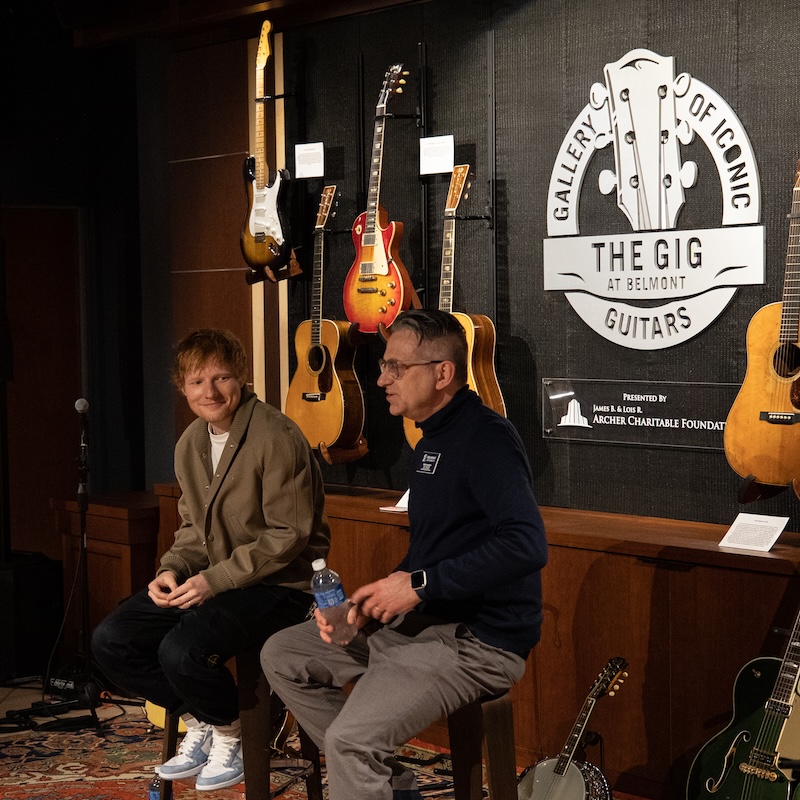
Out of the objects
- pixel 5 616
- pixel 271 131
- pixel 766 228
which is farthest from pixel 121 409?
pixel 766 228

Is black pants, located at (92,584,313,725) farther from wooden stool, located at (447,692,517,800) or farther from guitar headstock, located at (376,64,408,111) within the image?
guitar headstock, located at (376,64,408,111)

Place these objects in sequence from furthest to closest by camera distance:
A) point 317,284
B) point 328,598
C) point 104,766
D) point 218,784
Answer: point 317,284
point 104,766
point 218,784
point 328,598

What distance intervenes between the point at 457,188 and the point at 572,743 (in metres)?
2.07

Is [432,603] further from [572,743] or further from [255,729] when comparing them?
[572,743]

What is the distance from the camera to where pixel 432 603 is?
288 cm

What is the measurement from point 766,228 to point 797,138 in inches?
11.1

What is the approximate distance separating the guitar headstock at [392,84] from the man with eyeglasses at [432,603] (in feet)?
6.13

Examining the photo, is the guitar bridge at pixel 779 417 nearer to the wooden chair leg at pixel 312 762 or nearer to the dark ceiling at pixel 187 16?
the wooden chair leg at pixel 312 762

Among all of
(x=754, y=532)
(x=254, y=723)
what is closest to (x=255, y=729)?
(x=254, y=723)

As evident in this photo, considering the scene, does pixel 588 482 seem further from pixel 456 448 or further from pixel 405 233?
pixel 456 448

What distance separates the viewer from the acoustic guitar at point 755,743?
3.01 meters

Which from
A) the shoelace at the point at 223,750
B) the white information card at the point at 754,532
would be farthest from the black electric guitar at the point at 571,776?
the shoelace at the point at 223,750

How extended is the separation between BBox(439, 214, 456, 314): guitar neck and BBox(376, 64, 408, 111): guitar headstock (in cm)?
53

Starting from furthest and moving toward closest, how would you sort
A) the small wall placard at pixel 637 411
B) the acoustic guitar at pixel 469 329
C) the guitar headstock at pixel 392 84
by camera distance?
the guitar headstock at pixel 392 84 < the acoustic guitar at pixel 469 329 < the small wall placard at pixel 637 411
